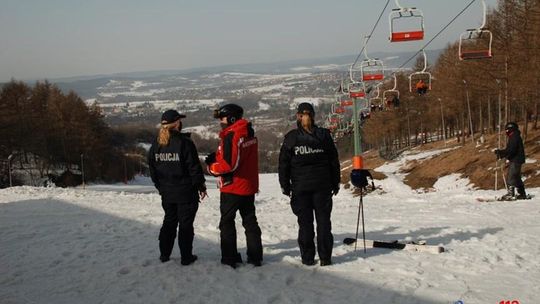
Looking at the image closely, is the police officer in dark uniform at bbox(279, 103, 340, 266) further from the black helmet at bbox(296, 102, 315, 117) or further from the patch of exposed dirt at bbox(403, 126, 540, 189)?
the patch of exposed dirt at bbox(403, 126, 540, 189)

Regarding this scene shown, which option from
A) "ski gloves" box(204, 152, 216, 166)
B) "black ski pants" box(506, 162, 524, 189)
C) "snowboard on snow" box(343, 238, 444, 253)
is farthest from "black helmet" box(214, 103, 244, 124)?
"black ski pants" box(506, 162, 524, 189)

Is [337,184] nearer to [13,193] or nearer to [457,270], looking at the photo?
[457,270]

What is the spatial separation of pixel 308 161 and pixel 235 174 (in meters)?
0.99

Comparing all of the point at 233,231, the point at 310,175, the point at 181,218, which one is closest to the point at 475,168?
the point at 310,175

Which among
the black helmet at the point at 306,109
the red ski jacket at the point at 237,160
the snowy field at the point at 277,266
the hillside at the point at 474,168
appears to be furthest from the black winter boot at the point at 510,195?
the red ski jacket at the point at 237,160

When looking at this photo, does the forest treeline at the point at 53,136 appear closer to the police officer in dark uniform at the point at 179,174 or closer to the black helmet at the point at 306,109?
the police officer in dark uniform at the point at 179,174

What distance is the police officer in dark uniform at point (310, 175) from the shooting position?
21.5 ft

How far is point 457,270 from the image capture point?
650 centimetres

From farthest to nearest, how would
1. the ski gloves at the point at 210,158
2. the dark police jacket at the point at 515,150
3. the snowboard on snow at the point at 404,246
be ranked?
the dark police jacket at the point at 515,150, the snowboard on snow at the point at 404,246, the ski gloves at the point at 210,158

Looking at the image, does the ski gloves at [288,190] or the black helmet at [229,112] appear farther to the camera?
the ski gloves at [288,190]

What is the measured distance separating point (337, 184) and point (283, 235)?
8.82 feet

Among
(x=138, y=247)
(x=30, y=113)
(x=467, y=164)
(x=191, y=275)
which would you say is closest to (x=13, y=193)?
(x=138, y=247)

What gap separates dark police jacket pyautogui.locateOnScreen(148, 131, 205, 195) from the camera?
6602 mm

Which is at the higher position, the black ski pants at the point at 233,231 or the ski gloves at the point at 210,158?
the ski gloves at the point at 210,158
